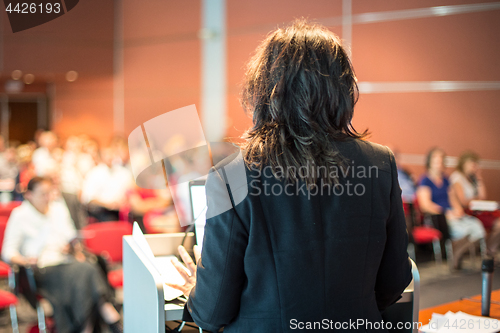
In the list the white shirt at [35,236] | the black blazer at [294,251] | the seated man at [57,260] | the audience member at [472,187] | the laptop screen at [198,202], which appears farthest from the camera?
the audience member at [472,187]

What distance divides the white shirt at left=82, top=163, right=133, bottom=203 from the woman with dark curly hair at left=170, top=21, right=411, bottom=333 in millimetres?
4589

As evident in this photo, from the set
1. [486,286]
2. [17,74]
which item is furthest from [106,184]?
[17,74]

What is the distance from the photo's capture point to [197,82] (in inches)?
305

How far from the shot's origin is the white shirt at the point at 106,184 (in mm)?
5387

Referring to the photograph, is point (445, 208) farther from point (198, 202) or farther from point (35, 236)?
point (35, 236)

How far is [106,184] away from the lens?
5.50 metres

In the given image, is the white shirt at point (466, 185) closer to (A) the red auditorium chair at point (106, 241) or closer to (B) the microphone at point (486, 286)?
(B) the microphone at point (486, 286)

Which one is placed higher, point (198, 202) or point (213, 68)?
point (213, 68)

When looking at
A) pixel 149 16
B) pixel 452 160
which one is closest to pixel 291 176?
pixel 452 160

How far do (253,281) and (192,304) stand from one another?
0.67 ft

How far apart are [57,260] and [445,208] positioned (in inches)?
166

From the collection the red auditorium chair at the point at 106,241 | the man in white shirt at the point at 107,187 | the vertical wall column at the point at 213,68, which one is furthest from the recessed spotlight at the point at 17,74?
the red auditorium chair at the point at 106,241

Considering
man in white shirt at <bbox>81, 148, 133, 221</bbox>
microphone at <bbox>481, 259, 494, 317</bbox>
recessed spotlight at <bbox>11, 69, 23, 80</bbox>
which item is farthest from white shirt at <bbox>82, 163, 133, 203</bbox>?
microphone at <bbox>481, 259, 494, 317</bbox>

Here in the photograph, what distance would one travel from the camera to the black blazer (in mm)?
980
